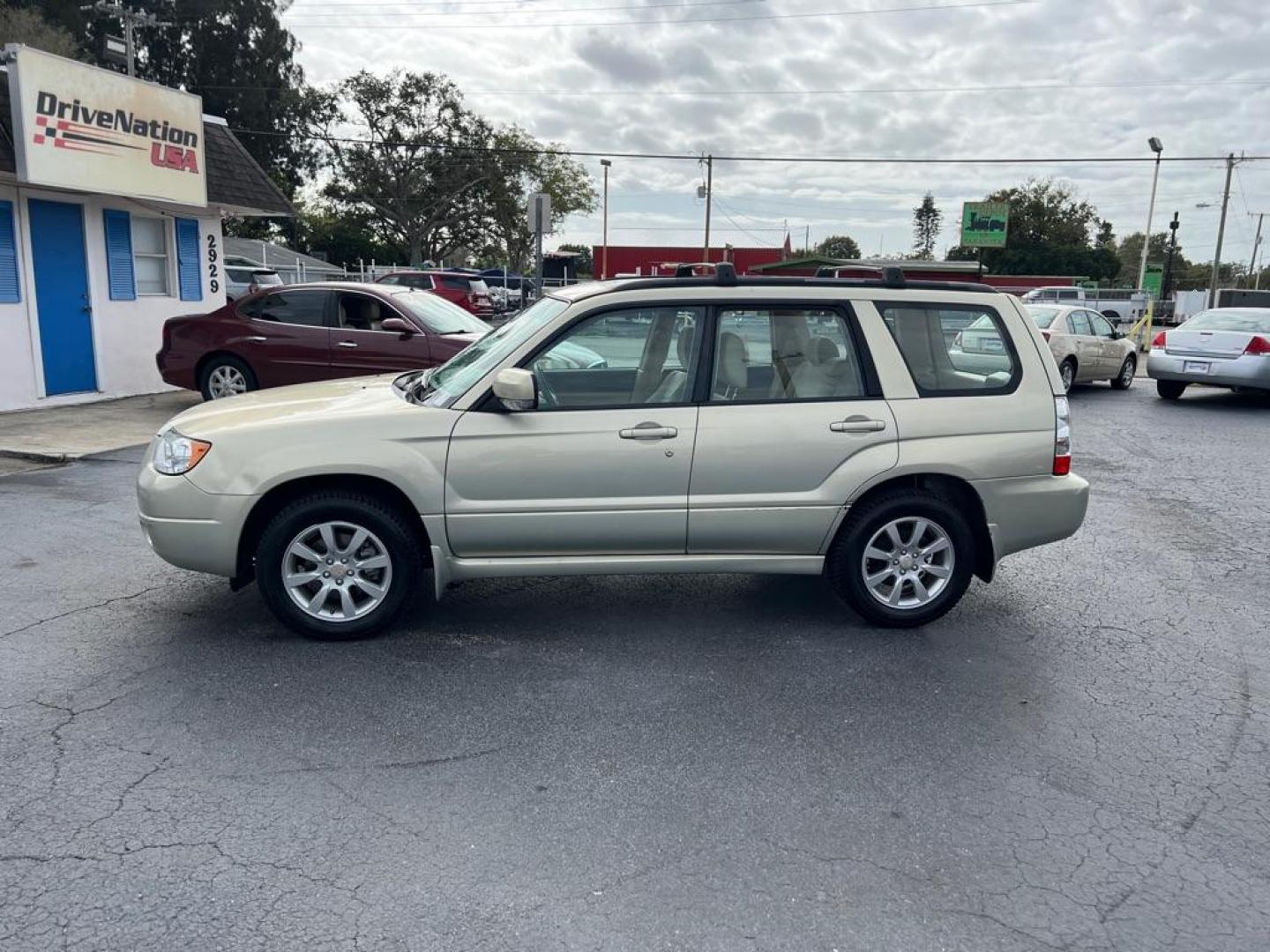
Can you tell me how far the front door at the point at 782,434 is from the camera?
469cm

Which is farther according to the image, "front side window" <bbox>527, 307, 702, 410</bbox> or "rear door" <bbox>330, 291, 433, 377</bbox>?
"rear door" <bbox>330, 291, 433, 377</bbox>

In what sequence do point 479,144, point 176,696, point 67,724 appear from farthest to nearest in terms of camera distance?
point 479,144, point 176,696, point 67,724

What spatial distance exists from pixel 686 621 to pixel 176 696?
2429 mm

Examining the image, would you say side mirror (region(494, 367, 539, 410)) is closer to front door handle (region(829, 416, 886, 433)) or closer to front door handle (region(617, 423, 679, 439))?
front door handle (region(617, 423, 679, 439))

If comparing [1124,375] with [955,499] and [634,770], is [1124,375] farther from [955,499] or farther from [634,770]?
[634,770]

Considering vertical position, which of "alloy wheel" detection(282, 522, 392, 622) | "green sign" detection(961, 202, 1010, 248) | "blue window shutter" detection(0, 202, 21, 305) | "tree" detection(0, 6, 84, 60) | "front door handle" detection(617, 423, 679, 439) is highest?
"tree" detection(0, 6, 84, 60)

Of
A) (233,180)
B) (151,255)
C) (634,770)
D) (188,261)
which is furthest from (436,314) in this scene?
(634,770)

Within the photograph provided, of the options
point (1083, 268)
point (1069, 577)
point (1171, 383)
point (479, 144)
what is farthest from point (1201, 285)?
point (1069, 577)

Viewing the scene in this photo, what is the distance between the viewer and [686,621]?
509cm

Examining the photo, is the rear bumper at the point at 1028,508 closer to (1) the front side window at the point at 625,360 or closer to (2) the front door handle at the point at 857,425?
(2) the front door handle at the point at 857,425

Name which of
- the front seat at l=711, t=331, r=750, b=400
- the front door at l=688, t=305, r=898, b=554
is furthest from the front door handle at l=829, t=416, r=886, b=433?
the front seat at l=711, t=331, r=750, b=400

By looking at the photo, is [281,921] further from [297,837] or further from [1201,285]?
[1201,285]

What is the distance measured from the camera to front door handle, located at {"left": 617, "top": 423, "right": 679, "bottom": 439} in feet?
15.1

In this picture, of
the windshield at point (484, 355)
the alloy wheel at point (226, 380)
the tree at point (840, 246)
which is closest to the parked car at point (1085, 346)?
the alloy wheel at point (226, 380)
